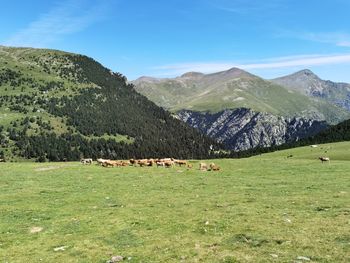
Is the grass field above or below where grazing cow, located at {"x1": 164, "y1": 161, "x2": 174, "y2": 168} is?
below

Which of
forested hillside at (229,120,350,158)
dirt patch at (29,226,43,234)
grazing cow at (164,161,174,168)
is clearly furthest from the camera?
forested hillside at (229,120,350,158)

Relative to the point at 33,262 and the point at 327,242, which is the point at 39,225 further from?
the point at 327,242

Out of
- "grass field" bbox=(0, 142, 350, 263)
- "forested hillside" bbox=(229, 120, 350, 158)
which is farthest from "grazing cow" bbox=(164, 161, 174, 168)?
"forested hillside" bbox=(229, 120, 350, 158)

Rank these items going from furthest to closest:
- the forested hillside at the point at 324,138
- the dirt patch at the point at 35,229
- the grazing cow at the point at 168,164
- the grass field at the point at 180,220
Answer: the forested hillside at the point at 324,138, the grazing cow at the point at 168,164, the dirt patch at the point at 35,229, the grass field at the point at 180,220

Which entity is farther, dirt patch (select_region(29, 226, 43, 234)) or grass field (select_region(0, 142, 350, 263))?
dirt patch (select_region(29, 226, 43, 234))

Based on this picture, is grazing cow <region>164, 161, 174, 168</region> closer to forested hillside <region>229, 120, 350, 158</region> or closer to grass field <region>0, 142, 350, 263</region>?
grass field <region>0, 142, 350, 263</region>

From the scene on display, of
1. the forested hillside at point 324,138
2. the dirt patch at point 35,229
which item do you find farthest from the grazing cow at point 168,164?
the forested hillside at point 324,138

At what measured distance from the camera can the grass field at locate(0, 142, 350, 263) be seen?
725 inches

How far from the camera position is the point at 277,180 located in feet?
138

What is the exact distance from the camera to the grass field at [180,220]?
1841 centimetres

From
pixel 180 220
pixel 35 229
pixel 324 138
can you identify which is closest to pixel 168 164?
pixel 180 220

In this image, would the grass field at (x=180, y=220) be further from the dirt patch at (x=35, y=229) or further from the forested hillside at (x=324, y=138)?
the forested hillside at (x=324, y=138)

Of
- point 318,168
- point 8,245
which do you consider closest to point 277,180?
point 318,168

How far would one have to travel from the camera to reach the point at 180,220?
24.5 meters
